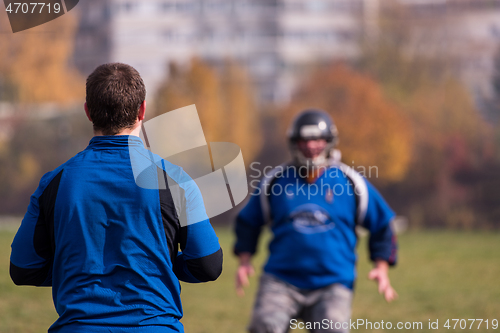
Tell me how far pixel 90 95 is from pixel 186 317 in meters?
7.07

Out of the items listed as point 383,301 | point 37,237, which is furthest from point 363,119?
point 37,237

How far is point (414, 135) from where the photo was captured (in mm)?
38344

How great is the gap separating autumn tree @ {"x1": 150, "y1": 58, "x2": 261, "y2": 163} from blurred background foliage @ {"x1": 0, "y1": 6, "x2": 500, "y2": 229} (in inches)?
2.9

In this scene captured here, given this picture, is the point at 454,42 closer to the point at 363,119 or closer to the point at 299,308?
the point at 363,119

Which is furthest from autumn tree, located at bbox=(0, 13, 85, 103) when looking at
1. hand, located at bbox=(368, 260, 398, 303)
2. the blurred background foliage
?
hand, located at bbox=(368, 260, 398, 303)

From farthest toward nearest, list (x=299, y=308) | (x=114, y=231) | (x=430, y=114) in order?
(x=430, y=114), (x=299, y=308), (x=114, y=231)

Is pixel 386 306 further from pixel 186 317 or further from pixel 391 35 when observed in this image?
pixel 391 35

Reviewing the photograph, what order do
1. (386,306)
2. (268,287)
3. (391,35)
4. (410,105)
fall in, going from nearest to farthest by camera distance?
(268,287), (386,306), (410,105), (391,35)

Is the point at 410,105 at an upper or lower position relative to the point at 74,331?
lower

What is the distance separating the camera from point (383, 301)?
1074 cm

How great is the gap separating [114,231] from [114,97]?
59cm

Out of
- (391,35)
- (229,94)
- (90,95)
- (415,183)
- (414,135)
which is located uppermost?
(90,95)

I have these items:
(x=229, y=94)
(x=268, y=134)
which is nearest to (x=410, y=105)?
(x=268, y=134)

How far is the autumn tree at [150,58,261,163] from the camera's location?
39344 millimetres
